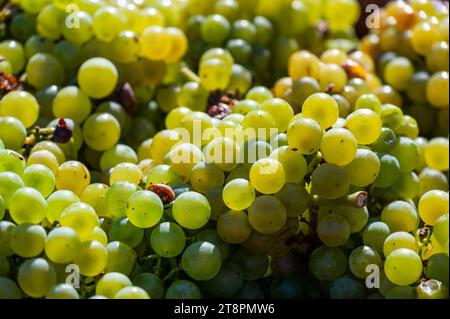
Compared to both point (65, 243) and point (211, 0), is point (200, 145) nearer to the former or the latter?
point (65, 243)

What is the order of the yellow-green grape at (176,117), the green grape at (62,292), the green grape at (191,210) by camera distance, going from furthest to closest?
the yellow-green grape at (176,117), the green grape at (191,210), the green grape at (62,292)

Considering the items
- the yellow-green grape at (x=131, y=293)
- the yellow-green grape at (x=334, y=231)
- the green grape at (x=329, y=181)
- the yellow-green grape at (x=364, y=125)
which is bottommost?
the yellow-green grape at (x=131, y=293)

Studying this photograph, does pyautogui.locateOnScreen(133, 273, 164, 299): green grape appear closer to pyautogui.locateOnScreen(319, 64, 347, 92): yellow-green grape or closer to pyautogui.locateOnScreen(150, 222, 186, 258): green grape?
pyautogui.locateOnScreen(150, 222, 186, 258): green grape

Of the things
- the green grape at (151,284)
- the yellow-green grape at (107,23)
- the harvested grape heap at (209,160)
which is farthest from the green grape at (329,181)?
the yellow-green grape at (107,23)

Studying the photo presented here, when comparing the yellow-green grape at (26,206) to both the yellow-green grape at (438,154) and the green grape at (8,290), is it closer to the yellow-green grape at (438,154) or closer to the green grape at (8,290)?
the green grape at (8,290)

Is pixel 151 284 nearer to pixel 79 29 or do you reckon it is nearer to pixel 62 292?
pixel 62 292

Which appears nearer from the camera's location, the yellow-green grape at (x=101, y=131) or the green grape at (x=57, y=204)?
the green grape at (x=57, y=204)
